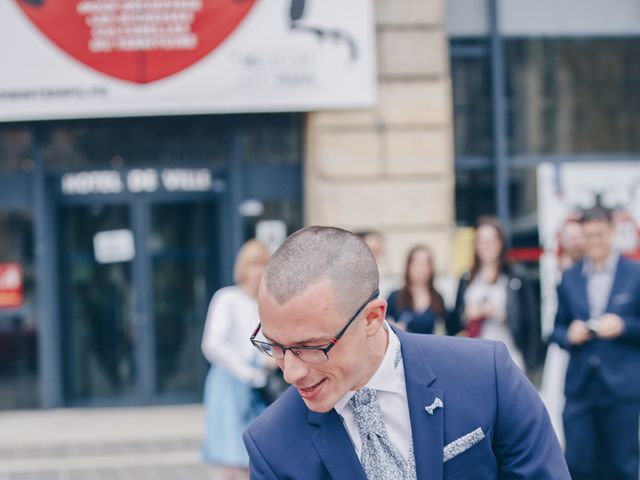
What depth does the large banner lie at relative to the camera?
29.6 ft

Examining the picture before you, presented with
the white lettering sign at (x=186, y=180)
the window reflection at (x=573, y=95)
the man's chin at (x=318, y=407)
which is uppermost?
the window reflection at (x=573, y=95)

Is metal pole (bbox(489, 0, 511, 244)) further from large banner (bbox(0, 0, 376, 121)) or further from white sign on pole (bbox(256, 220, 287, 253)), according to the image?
white sign on pole (bbox(256, 220, 287, 253))

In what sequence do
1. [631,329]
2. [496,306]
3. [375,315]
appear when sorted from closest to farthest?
[375,315] → [631,329] → [496,306]

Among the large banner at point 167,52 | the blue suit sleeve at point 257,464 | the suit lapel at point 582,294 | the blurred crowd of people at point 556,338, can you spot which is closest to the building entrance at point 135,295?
the large banner at point 167,52

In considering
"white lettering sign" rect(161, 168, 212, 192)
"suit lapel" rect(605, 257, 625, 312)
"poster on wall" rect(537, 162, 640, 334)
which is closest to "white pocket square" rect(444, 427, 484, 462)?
"suit lapel" rect(605, 257, 625, 312)

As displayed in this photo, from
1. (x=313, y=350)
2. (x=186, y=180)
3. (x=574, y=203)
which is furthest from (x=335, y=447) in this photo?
(x=186, y=180)

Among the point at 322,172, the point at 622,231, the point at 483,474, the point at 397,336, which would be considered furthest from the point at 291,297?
the point at 622,231

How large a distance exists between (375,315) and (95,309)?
28.5 feet

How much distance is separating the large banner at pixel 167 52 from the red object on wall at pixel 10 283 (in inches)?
68.0

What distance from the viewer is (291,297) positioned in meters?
1.80

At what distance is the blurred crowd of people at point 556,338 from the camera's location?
5.43 metres

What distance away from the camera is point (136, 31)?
902 cm

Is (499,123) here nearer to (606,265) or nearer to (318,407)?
(606,265)

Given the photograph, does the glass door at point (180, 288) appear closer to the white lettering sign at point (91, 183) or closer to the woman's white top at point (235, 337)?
the white lettering sign at point (91, 183)
